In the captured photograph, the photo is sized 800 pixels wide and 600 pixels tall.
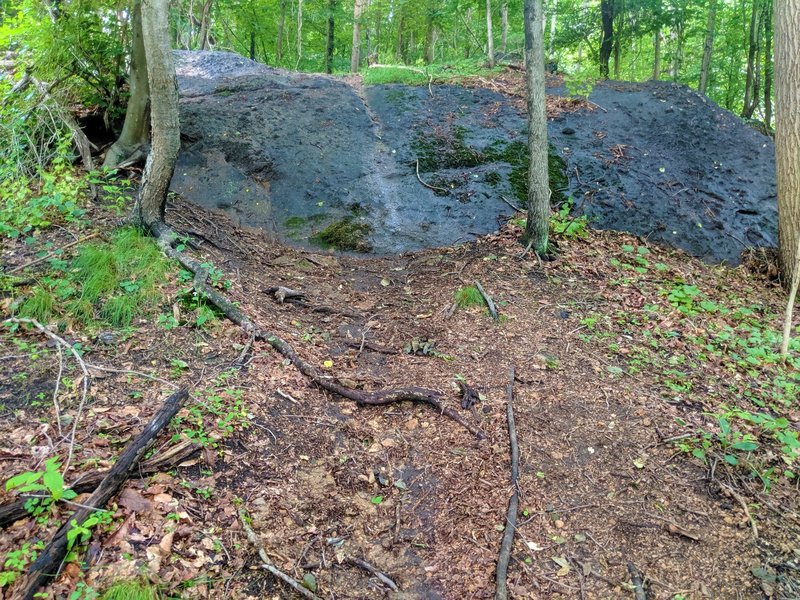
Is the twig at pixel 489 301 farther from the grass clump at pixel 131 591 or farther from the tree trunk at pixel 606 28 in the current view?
the tree trunk at pixel 606 28

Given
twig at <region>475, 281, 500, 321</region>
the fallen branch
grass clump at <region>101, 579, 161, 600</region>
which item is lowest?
the fallen branch

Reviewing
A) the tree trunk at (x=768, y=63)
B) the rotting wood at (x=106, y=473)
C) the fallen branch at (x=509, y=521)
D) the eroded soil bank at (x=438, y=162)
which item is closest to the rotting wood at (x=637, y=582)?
the fallen branch at (x=509, y=521)

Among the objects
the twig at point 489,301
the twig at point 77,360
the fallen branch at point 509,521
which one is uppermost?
the twig at point 77,360

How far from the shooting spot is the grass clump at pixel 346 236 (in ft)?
23.4

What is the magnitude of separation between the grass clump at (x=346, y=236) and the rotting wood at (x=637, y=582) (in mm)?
5092

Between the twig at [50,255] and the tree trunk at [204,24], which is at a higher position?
the tree trunk at [204,24]

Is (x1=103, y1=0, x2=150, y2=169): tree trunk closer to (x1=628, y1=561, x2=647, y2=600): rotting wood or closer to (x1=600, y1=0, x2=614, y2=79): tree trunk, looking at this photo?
(x1=628, y1=561, x2=647, y2=600): rotting wood

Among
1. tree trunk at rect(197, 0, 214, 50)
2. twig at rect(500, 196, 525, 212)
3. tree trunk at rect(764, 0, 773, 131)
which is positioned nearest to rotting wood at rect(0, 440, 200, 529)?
twig at rect(500, 196, 525, 212)

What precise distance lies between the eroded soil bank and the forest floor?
1.67 metres

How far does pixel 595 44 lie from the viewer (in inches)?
530

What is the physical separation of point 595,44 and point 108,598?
15.4 m

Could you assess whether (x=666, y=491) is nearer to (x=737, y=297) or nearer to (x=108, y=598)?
(x=108, y=598)

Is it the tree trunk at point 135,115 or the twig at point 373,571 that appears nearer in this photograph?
the twig at point 373,571

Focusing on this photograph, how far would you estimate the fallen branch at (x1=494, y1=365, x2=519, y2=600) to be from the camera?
113 inches
